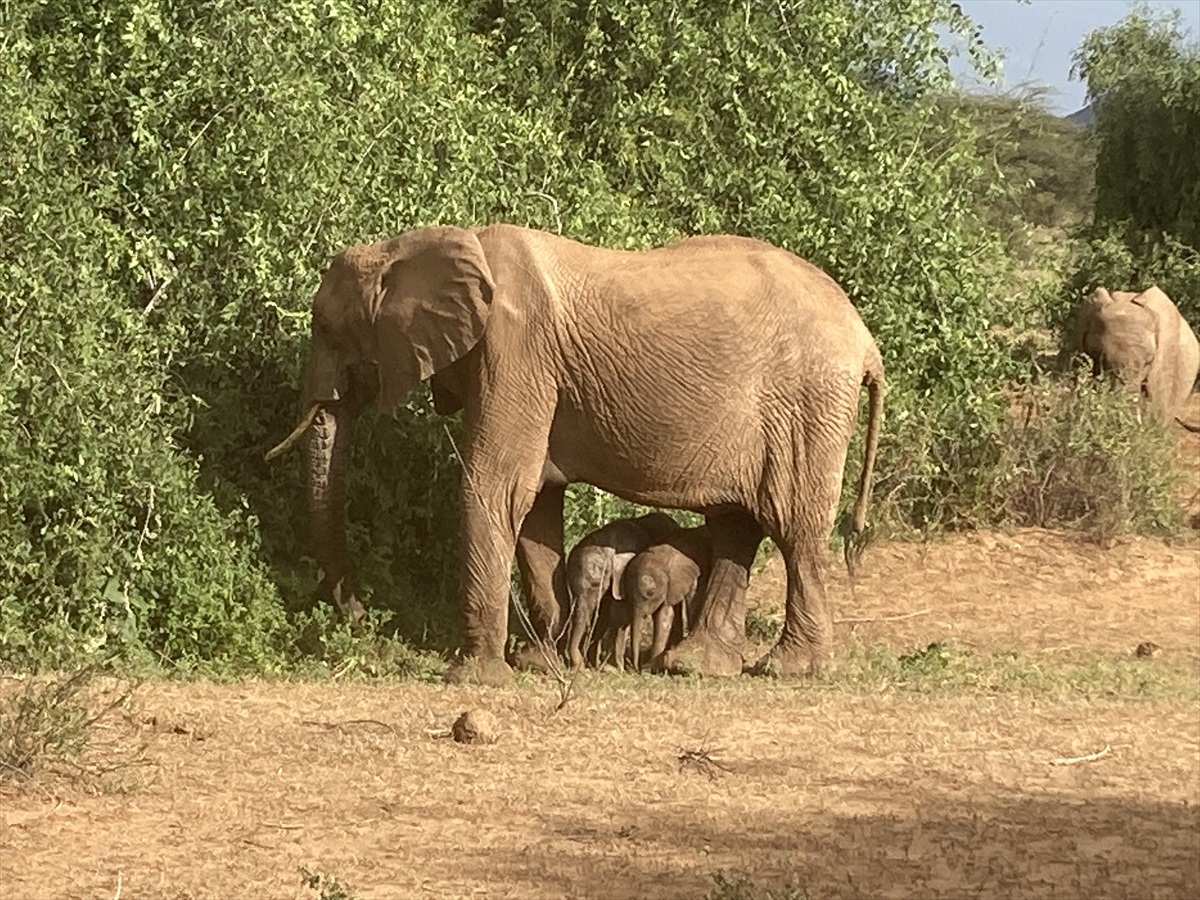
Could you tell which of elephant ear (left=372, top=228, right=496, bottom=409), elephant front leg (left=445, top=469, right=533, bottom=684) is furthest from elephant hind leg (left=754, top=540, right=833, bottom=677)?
elephant ear (left=372, top=228, right=496, bottom=409)

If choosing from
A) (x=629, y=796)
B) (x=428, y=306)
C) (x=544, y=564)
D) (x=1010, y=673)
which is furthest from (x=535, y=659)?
(x=629, y=796)

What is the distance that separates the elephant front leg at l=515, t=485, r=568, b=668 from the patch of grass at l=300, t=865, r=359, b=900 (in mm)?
4046

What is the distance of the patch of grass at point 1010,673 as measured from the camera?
8984mm

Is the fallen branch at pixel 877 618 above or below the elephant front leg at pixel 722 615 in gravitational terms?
below

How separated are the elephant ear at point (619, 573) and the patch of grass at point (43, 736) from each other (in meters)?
3.25

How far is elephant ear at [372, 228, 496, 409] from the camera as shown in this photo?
8867 mm

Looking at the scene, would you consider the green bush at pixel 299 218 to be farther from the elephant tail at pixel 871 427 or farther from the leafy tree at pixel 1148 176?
the leafy tree at pixel 1148 176

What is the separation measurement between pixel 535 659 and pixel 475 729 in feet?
7.18

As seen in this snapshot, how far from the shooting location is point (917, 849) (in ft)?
19.3

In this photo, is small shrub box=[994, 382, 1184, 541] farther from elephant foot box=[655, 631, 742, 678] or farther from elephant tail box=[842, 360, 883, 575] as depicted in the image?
elephant foot box=[655, 631, 742, 678]

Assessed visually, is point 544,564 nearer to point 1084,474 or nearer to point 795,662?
point 795,662

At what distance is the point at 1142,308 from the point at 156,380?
28.7 feet

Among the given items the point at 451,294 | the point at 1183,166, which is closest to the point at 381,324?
the point at 451,294

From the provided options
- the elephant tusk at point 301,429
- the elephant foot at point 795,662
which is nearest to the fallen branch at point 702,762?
the elephant foot at point 795,662
